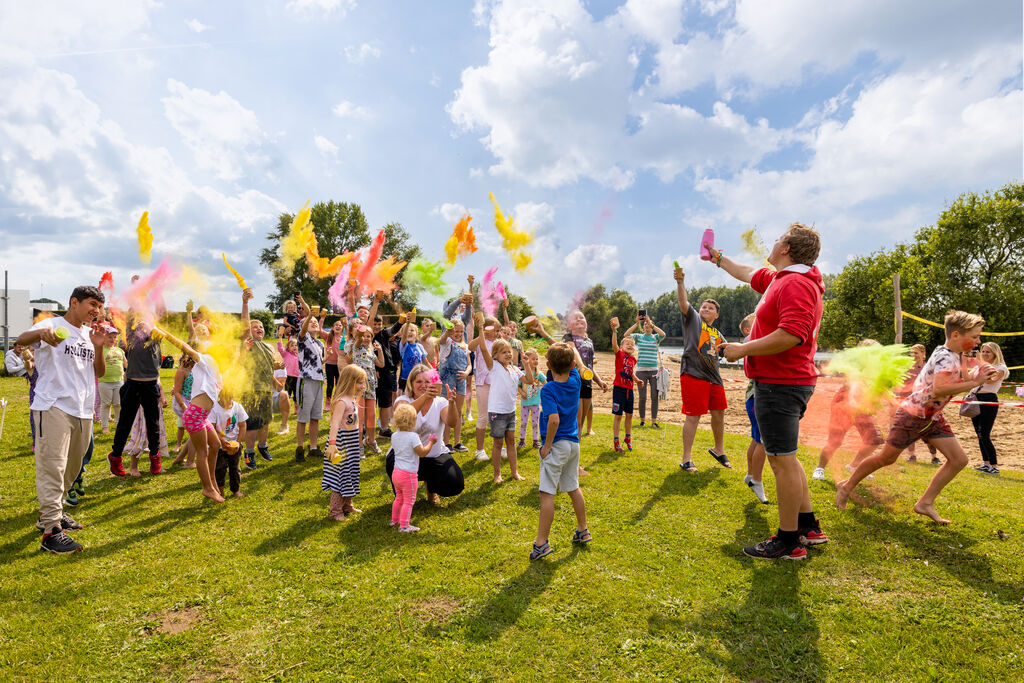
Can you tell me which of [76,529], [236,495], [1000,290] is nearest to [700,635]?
[236,495]

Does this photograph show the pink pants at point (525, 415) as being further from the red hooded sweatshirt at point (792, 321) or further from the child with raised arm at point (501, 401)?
the red hooded sweatshirt at point (792, 321)

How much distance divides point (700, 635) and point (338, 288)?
8.78m

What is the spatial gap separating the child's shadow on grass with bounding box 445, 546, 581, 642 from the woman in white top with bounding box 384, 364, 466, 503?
1.82 m

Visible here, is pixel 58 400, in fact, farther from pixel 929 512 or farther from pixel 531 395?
pixel 929 512

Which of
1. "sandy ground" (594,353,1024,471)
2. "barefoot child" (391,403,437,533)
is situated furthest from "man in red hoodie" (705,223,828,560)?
"barefoot child" (391,403,437,533)

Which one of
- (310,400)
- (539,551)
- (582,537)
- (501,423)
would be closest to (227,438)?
(310,400)

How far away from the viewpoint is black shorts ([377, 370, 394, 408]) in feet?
30.6

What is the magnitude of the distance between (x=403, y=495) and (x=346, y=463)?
2.80 ft

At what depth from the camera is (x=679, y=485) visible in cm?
696

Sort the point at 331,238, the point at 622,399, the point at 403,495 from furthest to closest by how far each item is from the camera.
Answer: the point at 331,238 → the point at 622,399 → the point at 403,495

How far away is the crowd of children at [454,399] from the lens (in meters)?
4.43

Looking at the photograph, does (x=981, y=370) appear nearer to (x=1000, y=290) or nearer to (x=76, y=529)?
(x=76, y=529)

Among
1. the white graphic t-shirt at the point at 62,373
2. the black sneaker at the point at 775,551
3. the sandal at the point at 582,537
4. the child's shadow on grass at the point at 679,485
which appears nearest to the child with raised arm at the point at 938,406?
the black sneaker at the point at 775,551

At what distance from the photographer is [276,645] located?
3.59 metres
